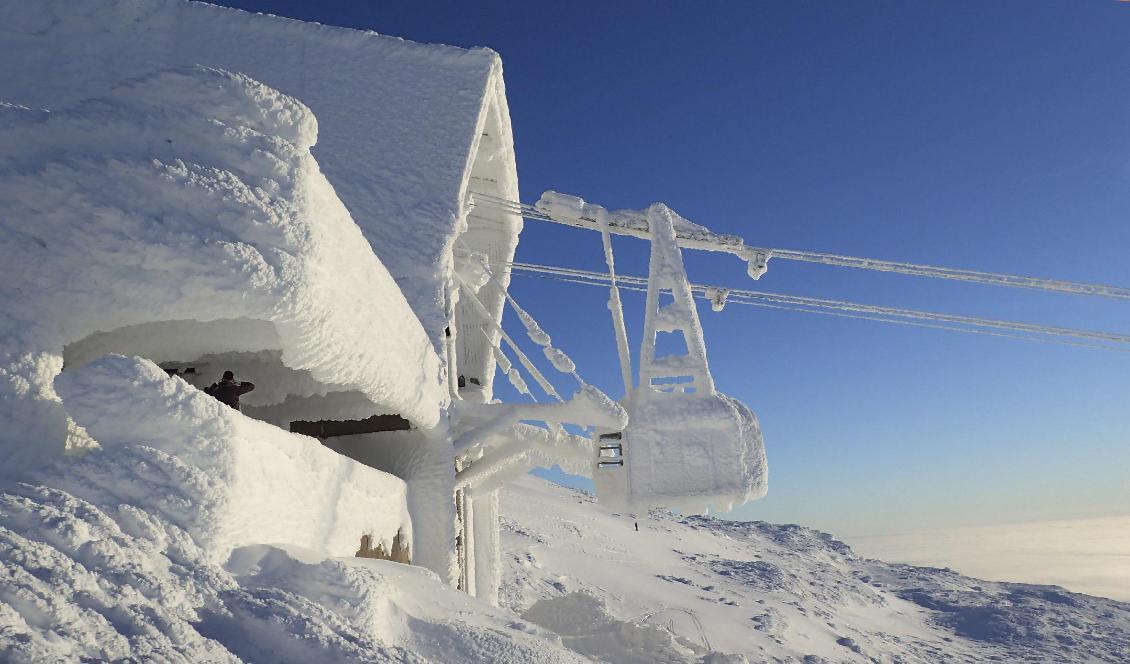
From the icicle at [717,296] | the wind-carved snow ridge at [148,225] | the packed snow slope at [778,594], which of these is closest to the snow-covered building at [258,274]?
the wind-carved snow ridge at [148,225]

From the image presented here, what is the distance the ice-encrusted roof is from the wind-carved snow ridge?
3.68m

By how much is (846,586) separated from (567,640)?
3374cm

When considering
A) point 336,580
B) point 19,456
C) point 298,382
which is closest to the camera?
point 19,456

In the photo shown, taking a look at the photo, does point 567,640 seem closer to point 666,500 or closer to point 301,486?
point 666,500

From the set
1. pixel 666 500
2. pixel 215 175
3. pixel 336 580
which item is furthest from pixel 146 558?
pixel 666 500

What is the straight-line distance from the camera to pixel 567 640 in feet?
25.2

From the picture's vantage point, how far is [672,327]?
830 cm

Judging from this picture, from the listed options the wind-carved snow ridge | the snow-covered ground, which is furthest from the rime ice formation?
the snow-covered ground

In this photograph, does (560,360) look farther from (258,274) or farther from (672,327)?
(258,274)

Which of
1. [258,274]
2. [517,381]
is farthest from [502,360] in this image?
[258,274]

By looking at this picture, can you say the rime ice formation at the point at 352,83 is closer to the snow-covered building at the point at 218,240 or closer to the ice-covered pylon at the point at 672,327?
the snow-covered building at the point at 218,240

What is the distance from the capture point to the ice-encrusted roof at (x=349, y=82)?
26.9 feet

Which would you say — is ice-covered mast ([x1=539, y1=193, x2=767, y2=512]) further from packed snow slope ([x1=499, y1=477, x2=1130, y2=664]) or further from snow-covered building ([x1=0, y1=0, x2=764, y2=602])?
packed snow slope ([x1=499, y1=477, x2=1130, y2=664])

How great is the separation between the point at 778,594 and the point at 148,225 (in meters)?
30.7
